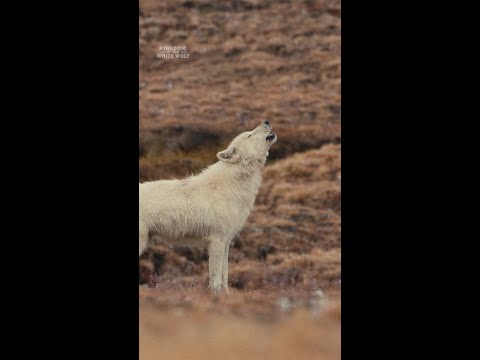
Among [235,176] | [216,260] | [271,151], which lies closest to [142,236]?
[216,260]

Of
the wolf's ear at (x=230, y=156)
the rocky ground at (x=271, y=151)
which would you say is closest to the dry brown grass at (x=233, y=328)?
the rocky ground at (x=271, y=151)

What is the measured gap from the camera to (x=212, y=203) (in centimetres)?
1342

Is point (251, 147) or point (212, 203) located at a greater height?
point (251, 147)

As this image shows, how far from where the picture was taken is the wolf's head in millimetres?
13641

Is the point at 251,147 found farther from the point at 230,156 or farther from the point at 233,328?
the point at 233,328

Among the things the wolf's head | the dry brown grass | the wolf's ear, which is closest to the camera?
the dry brown grass

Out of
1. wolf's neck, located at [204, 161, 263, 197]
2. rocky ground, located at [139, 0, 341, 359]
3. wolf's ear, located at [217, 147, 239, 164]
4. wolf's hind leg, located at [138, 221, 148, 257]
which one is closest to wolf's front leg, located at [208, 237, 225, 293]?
rocky ground, located at [139, 0, 341, 359]

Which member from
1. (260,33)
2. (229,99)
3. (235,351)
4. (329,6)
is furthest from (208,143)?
(235,351)

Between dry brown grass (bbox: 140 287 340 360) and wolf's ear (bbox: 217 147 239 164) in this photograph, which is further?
wolf's ear (bbox: 217 147 239 164)

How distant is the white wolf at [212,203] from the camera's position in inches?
521

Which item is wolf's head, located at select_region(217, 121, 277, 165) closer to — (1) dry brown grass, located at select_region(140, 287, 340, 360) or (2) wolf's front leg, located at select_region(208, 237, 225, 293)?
(2) wolf's front leg, located at select_region(208, 237, 225, 293)

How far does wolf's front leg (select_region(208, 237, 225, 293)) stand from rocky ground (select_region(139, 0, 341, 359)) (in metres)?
0.33

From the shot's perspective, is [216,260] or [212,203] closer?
[216,260]

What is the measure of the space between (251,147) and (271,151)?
566 cm
